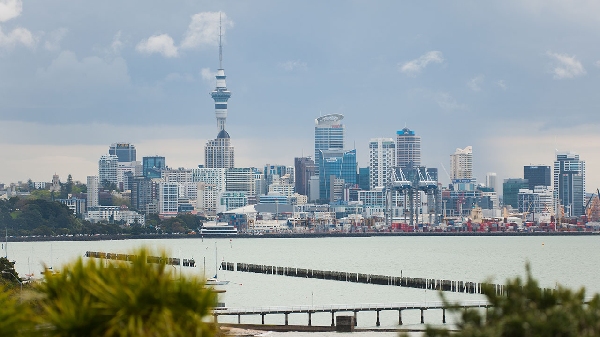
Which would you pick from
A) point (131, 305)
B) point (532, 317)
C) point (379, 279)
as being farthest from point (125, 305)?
point (379, 279)

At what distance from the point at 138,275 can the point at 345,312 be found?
39.5 m

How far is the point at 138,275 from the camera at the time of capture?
73.9 feet

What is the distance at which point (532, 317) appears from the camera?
21.1 meters

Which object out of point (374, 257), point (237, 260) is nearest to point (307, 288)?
point (237, 260)

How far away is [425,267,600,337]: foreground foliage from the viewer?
2094 centimetres

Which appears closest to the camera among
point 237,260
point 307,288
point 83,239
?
point 307,288

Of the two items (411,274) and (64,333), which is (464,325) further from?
(411,274)

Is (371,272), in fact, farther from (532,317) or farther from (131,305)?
(532,317)

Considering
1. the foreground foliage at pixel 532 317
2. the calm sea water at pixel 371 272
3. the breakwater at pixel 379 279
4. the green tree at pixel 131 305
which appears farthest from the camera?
the breakwater at pixel 379 279

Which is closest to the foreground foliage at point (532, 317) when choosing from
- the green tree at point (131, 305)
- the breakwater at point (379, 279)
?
the green tree at point (131, 305)

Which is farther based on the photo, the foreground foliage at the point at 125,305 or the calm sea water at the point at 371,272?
the calm sea water at the point at 371,272

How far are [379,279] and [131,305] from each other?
67922mm

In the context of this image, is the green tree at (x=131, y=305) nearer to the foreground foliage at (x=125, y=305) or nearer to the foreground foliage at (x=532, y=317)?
the foreground foliage at (x=125, y=305)

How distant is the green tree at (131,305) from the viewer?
2158cm
